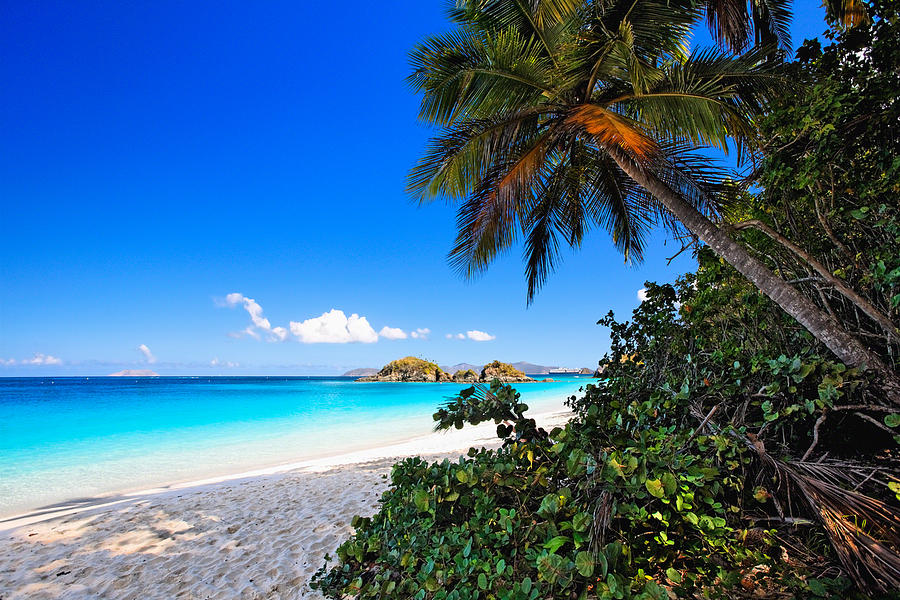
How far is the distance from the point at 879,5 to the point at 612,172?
376 centimetres

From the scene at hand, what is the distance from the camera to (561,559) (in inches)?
42.9

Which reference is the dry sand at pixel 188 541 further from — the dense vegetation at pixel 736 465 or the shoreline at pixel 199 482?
the dense vegetation at pixel 736 465

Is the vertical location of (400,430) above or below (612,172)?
below

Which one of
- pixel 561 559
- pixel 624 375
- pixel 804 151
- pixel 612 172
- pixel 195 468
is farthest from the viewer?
pixel 195 468

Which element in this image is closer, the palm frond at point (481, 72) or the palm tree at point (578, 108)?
the palm tree at point (578, 108)

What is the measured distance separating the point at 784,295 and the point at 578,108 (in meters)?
2.68

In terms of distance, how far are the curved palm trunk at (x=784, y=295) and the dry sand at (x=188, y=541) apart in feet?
12.4

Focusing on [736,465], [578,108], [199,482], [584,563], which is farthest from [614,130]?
[199,482]

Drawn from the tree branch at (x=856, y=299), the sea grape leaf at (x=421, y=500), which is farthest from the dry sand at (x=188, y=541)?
the tree branch at (x=856, y=299)

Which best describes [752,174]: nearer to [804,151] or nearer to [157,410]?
[804,151]

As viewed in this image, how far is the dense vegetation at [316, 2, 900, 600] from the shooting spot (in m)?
1.25

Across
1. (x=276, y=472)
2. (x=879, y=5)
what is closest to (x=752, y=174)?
(x=879, y=5)

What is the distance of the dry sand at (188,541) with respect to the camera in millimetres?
3373

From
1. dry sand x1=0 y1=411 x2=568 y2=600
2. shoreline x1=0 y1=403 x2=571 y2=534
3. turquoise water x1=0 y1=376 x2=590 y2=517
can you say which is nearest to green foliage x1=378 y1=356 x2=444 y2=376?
turquoise water x1=0 y1=376 x2=590 y2=517
